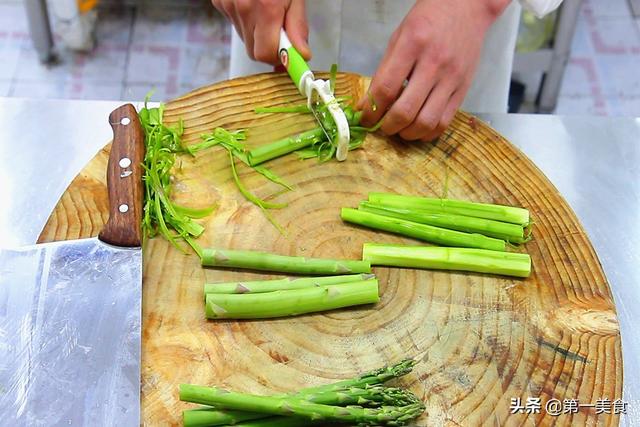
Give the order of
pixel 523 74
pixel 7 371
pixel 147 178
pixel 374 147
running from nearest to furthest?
pixel 7 371 < pixel 147 178 < pixel 374 147 < pixel 523 74

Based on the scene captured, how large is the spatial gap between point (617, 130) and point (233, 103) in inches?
47.0

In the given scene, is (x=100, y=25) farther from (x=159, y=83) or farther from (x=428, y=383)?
(x=428, y=383)

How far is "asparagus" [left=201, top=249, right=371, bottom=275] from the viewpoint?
1.88 m

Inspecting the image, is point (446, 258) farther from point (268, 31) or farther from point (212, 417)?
point (268, 31)

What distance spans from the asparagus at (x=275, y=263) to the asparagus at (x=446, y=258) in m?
0.06

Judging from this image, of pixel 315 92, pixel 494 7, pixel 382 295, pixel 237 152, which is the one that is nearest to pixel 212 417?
pixel 382 295

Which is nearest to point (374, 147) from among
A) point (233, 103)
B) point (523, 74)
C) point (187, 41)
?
point (233, 103)

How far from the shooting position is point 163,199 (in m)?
1.96

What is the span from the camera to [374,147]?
218 centimetres

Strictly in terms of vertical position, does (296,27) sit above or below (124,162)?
above

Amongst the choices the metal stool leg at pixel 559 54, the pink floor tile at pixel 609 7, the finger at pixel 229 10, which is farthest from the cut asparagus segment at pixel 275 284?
the pink floor tile at pixel 609 7

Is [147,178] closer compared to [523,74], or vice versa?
[147,178]

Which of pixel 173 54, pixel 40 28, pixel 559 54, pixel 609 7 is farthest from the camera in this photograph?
pixel 609 7

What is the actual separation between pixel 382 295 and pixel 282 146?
0.52 m
